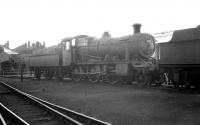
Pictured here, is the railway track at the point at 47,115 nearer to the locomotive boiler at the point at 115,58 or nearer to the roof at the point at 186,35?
the locomotive boiler at the point at 115,58

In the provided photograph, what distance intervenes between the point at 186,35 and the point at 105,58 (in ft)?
20.7

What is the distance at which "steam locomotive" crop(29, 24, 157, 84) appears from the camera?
50.6 feet

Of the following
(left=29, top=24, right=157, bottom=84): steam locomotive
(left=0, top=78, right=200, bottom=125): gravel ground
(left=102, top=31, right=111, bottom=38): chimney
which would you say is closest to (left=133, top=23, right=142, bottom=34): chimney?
(left=29, top=24, right=157, bottom=84): steam locomotive

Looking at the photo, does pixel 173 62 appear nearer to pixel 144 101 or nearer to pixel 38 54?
pixel 144 101

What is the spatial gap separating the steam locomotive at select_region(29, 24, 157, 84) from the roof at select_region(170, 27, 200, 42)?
210 cm

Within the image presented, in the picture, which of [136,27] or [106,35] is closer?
[136,27]

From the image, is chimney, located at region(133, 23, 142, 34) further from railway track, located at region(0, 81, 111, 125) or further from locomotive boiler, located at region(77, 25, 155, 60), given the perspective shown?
railway track, located at region(0, 81, 111, 125)

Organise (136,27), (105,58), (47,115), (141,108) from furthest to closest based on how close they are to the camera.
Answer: (105,58) → (136,27) → (141,108) → (47,115)

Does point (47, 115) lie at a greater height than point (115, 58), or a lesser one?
lesser

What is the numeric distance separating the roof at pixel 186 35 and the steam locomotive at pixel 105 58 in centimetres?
210

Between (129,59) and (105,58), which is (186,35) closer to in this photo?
(129,59)

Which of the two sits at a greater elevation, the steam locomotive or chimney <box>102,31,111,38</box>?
chimney <box>102,31,111,38</box>

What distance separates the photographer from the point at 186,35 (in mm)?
12461

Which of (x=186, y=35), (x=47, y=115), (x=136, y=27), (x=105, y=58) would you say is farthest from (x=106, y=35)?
(x=47, y=115)
